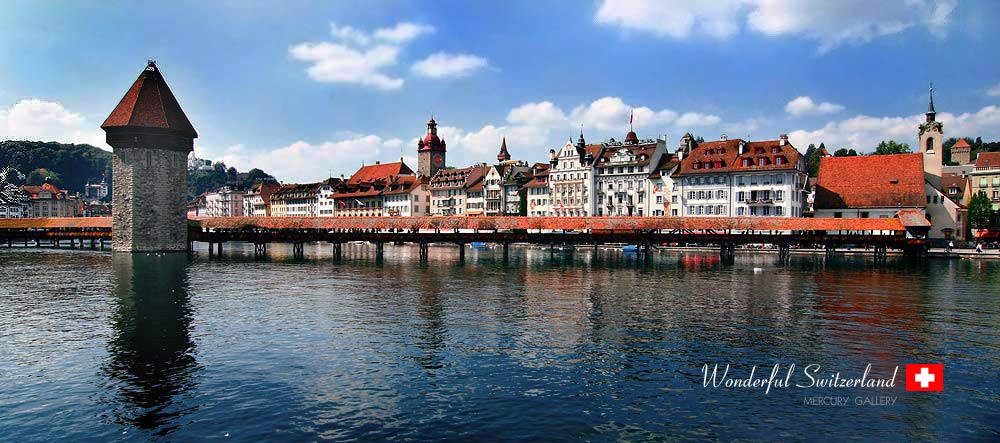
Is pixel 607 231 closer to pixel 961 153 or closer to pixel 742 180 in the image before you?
→ pixel 742 180

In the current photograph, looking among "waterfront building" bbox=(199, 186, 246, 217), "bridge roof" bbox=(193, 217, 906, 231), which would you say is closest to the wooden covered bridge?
"bridge roof" bbox=(193, 217, 906, 231)

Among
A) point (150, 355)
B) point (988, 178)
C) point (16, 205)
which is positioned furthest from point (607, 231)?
point (16, 205)

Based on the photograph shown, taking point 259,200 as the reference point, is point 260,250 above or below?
below

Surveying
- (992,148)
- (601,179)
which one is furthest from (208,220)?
(992,148)

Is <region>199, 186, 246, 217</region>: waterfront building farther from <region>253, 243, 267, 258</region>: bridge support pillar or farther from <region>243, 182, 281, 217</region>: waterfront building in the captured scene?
<region>253, 243, 267, 258</region>: bridge support pillar

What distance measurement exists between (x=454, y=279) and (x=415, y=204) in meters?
80.0

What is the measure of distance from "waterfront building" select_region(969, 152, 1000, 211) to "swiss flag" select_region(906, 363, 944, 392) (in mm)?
91054

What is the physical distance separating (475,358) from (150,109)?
194 feet

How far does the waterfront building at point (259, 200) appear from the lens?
156625 millimetres

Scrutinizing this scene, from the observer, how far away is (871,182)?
246 feet

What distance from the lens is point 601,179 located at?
91938 millimetres

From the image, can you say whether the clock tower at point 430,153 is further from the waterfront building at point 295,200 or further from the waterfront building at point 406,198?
the waterfront building at point 295,200

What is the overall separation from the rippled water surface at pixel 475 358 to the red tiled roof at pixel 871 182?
1474 inches

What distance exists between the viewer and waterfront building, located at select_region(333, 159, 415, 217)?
126m
